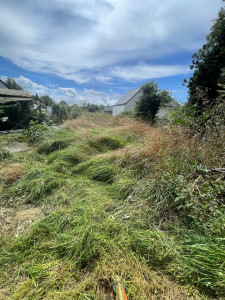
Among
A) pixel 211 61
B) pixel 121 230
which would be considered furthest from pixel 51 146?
pixel 211 61

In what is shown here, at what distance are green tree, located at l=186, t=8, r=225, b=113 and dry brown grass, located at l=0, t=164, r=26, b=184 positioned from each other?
5.81 m

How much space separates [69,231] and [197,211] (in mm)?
1450

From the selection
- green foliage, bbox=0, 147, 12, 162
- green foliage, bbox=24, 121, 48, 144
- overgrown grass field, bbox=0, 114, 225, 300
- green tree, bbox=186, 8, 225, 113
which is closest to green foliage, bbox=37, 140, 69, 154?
green foliage, bbox=24, 121, 48, 144

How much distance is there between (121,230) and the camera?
147cm

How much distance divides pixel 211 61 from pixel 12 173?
25.9 ft

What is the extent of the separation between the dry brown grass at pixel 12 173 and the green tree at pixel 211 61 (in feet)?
19.1

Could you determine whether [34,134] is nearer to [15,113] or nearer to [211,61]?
[15,113]

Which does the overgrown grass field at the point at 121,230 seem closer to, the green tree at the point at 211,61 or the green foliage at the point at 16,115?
the green tree at the point at 211,61

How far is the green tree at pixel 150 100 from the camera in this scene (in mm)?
8789

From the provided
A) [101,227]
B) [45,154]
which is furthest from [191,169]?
[45,154]

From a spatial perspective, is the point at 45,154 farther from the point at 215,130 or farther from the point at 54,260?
the point at 215,130

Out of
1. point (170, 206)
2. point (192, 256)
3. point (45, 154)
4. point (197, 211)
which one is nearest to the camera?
point (192, 256)

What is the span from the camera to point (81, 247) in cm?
130

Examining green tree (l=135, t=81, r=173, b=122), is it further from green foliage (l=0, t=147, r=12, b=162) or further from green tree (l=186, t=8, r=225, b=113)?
green foliage (l=0, t=147, r=12, b=162)
